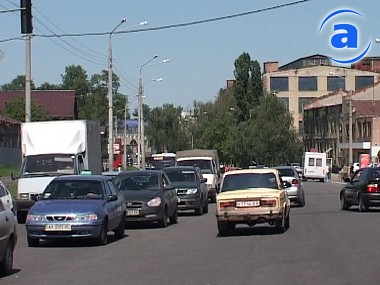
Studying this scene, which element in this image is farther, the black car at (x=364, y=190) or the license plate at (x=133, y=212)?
the black car at (x=364, y=190)

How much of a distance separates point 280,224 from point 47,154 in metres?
9.95

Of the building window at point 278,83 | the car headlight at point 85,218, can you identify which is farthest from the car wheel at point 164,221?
the building window at point 278,83

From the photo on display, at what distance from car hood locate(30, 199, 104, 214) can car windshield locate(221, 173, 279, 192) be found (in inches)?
156

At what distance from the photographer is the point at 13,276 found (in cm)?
1466

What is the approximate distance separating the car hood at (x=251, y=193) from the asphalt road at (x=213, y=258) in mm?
951

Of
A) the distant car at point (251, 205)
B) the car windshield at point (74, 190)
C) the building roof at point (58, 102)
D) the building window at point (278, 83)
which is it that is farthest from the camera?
the building window at point (278, 83)

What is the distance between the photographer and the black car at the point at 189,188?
31.0 m

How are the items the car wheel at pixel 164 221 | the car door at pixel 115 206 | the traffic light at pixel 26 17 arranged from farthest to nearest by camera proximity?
the traffic light at pixel 26 17, the car wheel at pixel 164 221, the car door at pixel 115 206

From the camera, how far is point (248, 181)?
2264cm

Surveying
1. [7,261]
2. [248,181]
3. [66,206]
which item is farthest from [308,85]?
[7,261]

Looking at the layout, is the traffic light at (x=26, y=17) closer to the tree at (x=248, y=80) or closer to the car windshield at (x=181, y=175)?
the car windshield at (x=181, y=175)

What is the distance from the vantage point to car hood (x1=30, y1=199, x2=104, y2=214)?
19.3 m

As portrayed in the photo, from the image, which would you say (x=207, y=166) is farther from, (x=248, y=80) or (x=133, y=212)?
(x=248, y=80)

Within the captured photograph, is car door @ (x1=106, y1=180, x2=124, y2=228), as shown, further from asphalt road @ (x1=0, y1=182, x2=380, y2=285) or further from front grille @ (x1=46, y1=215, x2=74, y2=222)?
front grille @ (x1=46, y1=215, x2=74, y2=222)
